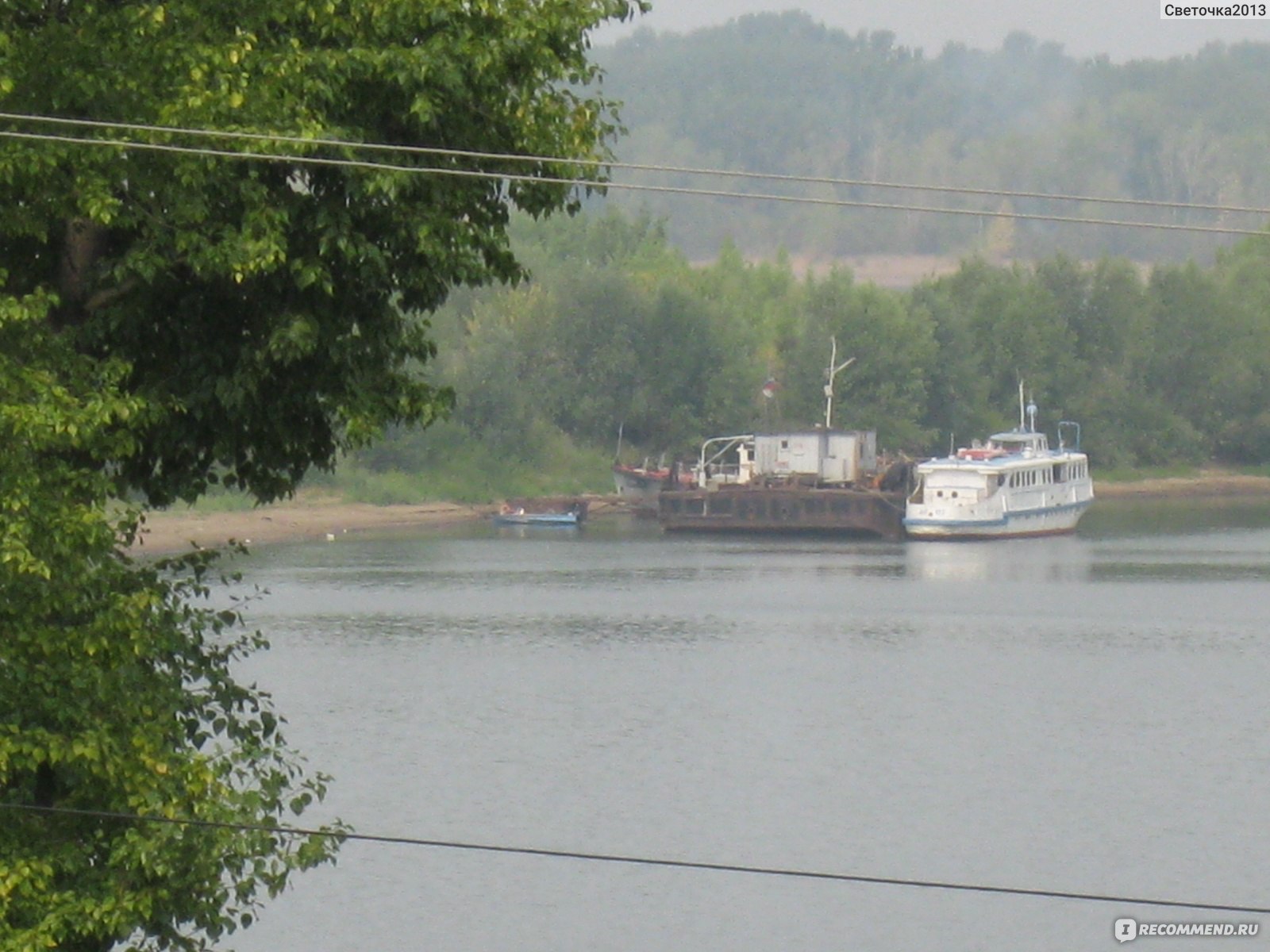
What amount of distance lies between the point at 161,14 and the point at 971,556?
5246 centimetres

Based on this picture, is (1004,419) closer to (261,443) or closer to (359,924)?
(359,924)

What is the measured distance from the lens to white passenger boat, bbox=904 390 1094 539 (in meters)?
66.0

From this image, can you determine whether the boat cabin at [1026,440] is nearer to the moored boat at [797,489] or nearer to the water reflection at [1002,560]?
the moored boat at [797,489]

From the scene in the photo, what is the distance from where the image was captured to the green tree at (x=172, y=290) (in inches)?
364

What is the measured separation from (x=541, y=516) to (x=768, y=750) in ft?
137

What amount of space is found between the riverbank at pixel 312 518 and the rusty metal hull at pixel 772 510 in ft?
21.6

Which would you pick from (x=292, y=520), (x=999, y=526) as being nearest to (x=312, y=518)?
(x=292, y=520)

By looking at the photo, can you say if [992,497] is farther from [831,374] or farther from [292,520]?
[292,520]

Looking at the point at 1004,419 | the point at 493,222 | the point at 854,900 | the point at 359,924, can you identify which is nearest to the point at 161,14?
the point at 493,222

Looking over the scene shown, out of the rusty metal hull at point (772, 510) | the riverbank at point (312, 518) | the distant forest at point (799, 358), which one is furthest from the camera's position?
the distant forest at point (799, 358)

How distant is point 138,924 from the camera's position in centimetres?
982

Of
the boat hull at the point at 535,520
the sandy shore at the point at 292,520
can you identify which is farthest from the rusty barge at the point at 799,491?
the sandy shore at the point at 292,520

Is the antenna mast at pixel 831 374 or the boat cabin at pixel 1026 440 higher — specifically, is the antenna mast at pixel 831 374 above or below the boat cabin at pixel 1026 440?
above

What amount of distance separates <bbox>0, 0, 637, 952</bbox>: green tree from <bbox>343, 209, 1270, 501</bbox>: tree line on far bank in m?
60.8
